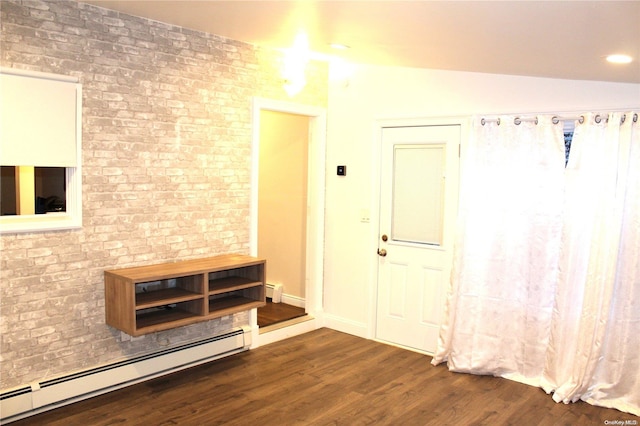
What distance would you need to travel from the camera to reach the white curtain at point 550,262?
3.67 m

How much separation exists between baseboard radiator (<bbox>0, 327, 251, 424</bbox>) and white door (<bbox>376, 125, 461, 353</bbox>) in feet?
4.53

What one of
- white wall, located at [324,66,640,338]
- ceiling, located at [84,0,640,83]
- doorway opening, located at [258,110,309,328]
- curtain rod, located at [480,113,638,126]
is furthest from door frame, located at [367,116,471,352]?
doorway opening, located at [258,110,309,328]

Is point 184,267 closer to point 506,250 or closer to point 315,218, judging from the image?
point 315,218

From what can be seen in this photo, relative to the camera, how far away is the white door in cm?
459

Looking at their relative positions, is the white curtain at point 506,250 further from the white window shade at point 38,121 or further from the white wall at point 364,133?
the white window shade at point 38,121

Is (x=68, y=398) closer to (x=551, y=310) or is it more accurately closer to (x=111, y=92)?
(x=111, y=92)

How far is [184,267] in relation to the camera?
154 inches

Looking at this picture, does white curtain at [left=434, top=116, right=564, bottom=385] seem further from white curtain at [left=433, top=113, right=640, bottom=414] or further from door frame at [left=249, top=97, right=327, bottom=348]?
door frame at [left=249, top=97, right=327, bottom=348]

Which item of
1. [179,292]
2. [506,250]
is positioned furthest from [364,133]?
[179,292]

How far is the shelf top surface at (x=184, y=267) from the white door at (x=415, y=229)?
1.30m

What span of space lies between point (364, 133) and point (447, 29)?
232 centimetres

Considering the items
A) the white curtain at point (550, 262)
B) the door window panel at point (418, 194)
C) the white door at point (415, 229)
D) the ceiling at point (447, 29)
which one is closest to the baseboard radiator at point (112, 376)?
the white door at point (415, 229)

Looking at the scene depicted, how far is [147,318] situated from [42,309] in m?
0.68

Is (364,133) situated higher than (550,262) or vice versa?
(364,133)
